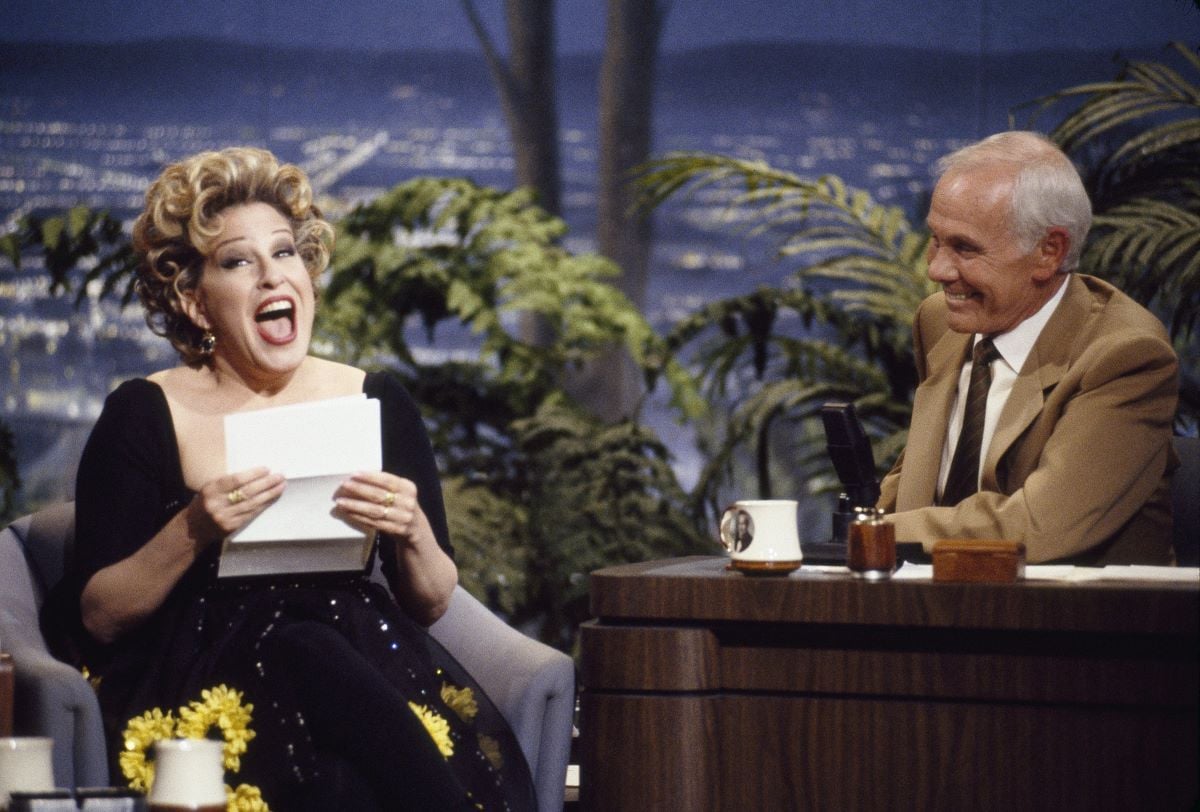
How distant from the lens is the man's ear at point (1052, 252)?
2846 millimetres

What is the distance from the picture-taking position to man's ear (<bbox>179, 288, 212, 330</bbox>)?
2.92 meters

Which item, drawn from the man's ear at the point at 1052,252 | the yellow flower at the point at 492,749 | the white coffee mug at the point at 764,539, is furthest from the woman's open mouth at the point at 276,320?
the man's ear at the point at 1052,252

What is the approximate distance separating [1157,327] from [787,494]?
291 cm

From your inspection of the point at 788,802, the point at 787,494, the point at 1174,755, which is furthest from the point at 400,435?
the point at 787,494

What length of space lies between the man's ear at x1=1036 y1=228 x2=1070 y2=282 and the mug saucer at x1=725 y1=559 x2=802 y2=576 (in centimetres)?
93

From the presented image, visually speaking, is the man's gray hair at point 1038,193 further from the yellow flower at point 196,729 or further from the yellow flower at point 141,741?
the yellow flower at point 141,741

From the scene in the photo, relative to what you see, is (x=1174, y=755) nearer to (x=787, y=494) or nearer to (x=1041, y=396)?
(x=1041, y=396)

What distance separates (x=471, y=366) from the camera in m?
5.25

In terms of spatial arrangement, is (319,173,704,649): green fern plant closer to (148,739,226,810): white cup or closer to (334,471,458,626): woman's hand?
(334,471,458,626): woman's hand

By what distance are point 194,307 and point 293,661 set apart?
748mm

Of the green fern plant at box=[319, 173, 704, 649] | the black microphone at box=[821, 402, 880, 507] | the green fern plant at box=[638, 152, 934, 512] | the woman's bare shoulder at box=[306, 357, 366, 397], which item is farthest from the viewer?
the green fern plant at box=[319, 173, 704, 649]

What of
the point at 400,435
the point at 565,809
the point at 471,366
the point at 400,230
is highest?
the point at 400,230

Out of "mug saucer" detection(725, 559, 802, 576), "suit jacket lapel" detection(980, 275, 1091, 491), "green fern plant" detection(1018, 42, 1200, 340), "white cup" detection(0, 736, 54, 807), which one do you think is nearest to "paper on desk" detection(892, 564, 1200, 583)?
"mug saucer" detection(725, 559, 802, 576)

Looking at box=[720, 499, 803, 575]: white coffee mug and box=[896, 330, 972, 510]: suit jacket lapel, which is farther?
box=[896, 330, 972, 510]: suit jacket lapel
